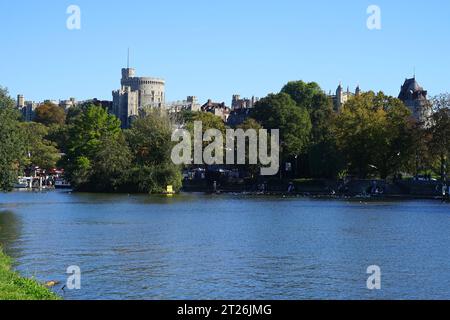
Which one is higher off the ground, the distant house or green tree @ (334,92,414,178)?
the distant house

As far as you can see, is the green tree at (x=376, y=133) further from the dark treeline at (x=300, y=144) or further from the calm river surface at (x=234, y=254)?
the calm river surface at (x=234, y=254)

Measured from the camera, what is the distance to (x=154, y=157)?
294 feet

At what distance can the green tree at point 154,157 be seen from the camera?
3474 inches

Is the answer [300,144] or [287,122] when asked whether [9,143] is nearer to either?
[300,144]

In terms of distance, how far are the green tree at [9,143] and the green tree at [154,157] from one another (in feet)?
111

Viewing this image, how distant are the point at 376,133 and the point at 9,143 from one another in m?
48.3

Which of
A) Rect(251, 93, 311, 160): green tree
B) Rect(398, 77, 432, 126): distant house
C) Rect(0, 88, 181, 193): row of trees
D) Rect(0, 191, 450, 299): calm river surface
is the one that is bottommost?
Rect(0, 191, 450, 299): calm river surface

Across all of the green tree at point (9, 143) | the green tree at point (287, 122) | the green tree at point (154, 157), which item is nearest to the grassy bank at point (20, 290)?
the green tree at point (9, 143)

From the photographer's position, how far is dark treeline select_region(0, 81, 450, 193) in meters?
85.9

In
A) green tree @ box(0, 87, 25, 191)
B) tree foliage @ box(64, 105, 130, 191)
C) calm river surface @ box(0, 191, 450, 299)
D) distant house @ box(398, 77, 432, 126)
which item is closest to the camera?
calm river surface @ box(0, 191, 450, 299)

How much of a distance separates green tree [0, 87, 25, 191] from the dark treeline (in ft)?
83.9

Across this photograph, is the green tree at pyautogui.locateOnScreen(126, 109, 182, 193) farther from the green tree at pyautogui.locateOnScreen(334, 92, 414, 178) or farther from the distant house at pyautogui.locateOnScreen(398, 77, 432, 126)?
the distant house at pyautogui.locateOnScreen(398, 77, 432, 126)

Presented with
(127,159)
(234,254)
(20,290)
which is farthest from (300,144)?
(20,290)

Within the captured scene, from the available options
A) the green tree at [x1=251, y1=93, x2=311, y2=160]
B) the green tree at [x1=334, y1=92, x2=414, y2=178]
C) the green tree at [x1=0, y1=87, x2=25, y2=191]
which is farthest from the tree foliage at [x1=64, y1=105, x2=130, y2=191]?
the green tree at [x1=0, y1=87, x2=25, y2=191]
